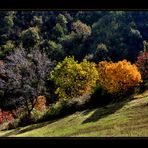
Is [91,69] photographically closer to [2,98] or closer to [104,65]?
[104,65]

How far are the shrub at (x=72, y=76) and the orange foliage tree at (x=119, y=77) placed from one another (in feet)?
2.66

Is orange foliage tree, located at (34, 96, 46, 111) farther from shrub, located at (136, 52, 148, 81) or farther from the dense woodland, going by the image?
shrub, located at (136, 52, 148, 81)

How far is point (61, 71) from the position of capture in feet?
75.1

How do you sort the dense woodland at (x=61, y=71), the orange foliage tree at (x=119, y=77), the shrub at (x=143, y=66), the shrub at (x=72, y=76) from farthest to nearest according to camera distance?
1. the shrub at (x=72, y=76)
2. the shrub at (x=143, y=66)
3. the orange foliage tree at (x=119, y=77)
4. the dense woodland at (x=61, y=71)

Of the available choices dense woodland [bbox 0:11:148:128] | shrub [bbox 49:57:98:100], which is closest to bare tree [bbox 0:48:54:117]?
dense woodland [bbox 0:11:148:128]

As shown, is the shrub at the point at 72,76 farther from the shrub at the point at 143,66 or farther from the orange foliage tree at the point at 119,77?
the shrub at the point at 143,66

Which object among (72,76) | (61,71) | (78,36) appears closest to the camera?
(61,71)

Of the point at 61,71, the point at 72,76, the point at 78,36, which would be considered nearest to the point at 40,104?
the point at 61,71

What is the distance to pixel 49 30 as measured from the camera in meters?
33.5

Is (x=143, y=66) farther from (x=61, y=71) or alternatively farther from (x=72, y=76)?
(x=61, y=71)

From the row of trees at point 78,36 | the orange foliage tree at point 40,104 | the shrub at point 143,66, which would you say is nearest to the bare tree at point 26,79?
the orange foliage tree at point 40,104

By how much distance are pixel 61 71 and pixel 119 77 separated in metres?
4.16

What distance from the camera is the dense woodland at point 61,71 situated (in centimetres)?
1719
